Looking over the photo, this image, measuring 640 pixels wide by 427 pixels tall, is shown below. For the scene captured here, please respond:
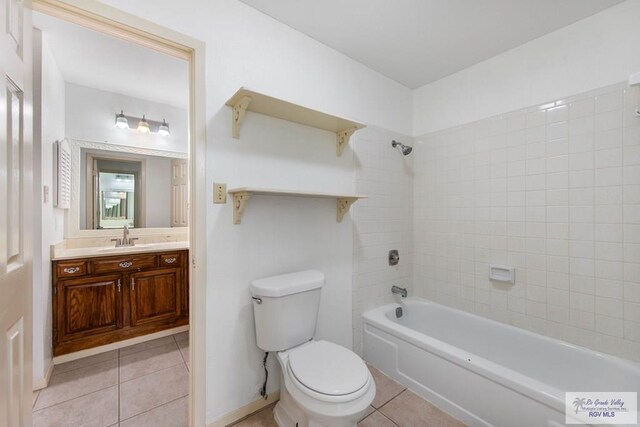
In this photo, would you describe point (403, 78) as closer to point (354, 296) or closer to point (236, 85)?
point (236, 85)

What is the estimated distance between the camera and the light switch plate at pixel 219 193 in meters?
1.45

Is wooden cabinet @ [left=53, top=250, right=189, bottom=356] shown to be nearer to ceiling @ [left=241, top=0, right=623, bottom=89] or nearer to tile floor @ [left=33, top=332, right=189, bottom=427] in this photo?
tile floor @ [left=33, top=332, right=189, bottom=427]

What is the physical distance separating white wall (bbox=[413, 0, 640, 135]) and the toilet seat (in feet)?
6.58

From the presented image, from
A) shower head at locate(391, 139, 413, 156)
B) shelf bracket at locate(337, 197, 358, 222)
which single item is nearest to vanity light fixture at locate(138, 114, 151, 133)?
shelf bracket at locate(337, 197, 358, 222)

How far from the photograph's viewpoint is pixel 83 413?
61.9 inches

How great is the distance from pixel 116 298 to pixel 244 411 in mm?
1578

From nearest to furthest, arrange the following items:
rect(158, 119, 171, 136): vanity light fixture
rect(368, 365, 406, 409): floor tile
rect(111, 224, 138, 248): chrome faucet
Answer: rect(368, 365, 406, 409): floor tile, rect(111, 224, 138, 248): chrome faucet, rect(158, 119, 171, 136): vanity light fixture

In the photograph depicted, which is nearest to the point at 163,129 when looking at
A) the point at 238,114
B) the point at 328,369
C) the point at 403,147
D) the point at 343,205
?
the point at 238,114

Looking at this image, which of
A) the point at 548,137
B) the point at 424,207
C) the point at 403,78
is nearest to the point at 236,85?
the point at 403,78

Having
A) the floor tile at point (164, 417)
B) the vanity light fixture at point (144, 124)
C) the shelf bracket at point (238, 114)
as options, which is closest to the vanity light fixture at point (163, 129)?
the vanity light fixture at point (144, 124)

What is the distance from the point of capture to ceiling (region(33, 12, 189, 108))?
182cm

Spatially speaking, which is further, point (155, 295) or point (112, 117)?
point (112, 117)

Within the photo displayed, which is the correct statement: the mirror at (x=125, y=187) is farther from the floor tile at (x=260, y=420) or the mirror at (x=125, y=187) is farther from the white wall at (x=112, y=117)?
the floor tile at (x=260, y=420)

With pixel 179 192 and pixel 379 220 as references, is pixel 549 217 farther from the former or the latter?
pixel 179 192
